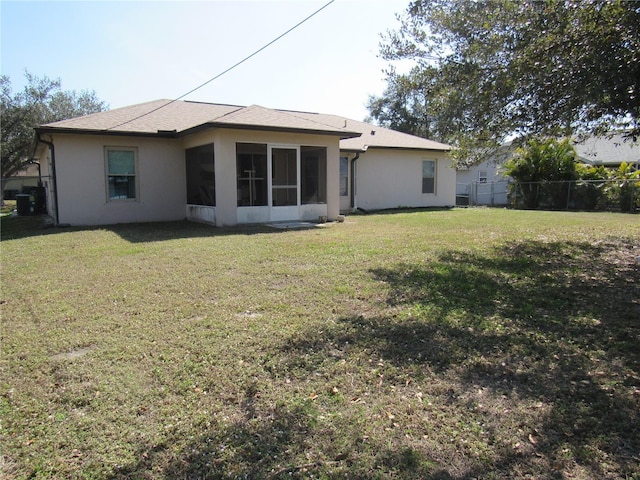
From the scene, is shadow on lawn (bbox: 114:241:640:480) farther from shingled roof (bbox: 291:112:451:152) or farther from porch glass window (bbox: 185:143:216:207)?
shingled roof (bbox: 291:112:451:152)

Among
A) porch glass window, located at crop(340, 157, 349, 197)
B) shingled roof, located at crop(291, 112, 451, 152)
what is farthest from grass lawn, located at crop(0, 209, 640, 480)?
shingled roof, located at crop(291, 112, 451, 152)

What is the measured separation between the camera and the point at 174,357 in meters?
3.83

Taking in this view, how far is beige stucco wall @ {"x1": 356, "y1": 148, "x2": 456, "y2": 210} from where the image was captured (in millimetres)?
18422

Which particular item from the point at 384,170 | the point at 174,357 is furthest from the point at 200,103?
the point at 174,357

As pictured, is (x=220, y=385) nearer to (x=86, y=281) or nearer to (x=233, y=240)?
(x=86, y=281)

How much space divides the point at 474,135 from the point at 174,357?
7101 mm

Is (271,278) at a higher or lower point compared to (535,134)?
lower

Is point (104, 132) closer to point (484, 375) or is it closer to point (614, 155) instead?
point (484, 375)

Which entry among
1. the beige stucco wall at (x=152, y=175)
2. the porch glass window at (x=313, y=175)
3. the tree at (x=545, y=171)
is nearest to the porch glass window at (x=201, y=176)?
the beige stucco wall at (x=152, y=175)

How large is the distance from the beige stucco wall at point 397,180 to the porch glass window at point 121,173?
332 inches

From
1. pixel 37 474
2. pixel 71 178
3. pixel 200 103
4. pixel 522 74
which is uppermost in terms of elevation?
pixel 200 103

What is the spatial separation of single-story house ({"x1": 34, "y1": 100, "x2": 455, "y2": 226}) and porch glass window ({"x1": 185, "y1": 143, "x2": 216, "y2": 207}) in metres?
0.03

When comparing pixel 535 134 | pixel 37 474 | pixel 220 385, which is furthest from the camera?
pixel 535 134

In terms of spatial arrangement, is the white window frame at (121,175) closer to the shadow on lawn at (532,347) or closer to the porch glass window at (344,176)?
the porch glass window at (344,176)
